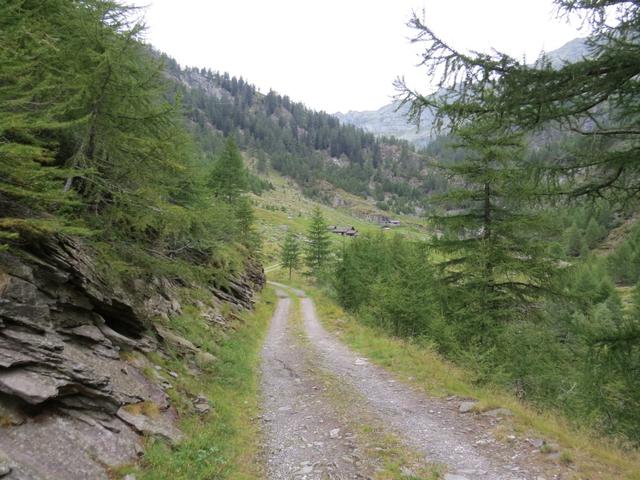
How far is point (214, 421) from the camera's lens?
25.2ft

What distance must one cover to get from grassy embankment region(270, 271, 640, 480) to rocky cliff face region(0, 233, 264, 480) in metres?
6.66

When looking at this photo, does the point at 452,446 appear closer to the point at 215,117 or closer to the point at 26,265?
the point at 26,265

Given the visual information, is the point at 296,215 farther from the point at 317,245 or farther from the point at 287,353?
the point at 287,353

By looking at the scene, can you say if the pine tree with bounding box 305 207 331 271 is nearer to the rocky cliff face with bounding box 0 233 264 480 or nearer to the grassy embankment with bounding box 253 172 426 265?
the grassy embankment with bounding box 253 172 426 265

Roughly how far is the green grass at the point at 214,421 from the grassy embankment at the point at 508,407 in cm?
464

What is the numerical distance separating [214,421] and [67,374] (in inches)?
133

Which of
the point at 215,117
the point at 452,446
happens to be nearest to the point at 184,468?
the point at 452,446

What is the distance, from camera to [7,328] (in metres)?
5.01

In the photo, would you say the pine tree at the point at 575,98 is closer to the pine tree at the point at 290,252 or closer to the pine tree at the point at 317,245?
the pine tree at the point at 317,245

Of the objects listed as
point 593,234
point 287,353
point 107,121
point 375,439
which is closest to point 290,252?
point 287,353

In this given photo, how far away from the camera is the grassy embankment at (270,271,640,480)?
558cm

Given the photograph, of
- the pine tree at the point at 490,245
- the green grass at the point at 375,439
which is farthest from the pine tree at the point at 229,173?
the green grass at the point at 375,439

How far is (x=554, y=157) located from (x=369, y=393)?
7.18 metres

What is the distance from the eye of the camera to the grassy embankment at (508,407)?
5578 mm
